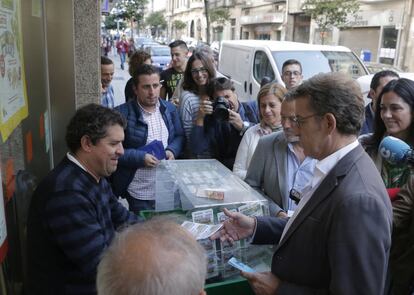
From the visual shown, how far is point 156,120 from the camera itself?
3256 millimetres

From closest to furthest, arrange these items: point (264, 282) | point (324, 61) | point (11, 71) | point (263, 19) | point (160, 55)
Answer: point (264, 282) < point (11, 71) < point (324, 61) < point (160, 55) < point (263, 19)

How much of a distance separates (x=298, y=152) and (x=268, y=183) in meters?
0.27

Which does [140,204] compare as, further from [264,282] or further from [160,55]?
[160,55]

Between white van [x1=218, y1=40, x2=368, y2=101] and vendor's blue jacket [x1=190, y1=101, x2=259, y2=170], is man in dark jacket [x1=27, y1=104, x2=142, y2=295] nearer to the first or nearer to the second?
vendor's blue jacket [x1=190, y1=101, x2=259, y2=170]

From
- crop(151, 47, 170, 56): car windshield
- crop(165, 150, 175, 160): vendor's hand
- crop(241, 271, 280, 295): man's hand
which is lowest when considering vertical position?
crop(241, 271, 280, 295): man's hand

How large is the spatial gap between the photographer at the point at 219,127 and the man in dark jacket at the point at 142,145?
277mm

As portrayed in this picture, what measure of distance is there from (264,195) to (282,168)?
0.21m

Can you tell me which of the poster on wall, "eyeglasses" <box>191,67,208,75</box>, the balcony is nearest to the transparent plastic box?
the poster on wall

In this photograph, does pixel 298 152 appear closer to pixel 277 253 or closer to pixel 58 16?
pixel 277 253

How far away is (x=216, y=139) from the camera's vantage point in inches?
132

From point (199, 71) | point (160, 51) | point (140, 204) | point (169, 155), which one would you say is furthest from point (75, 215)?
point (160, 51)

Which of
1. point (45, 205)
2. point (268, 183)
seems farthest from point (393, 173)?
point (45, 205)

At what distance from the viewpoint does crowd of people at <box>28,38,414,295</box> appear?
102 centimetres

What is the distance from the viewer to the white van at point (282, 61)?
7758mm
